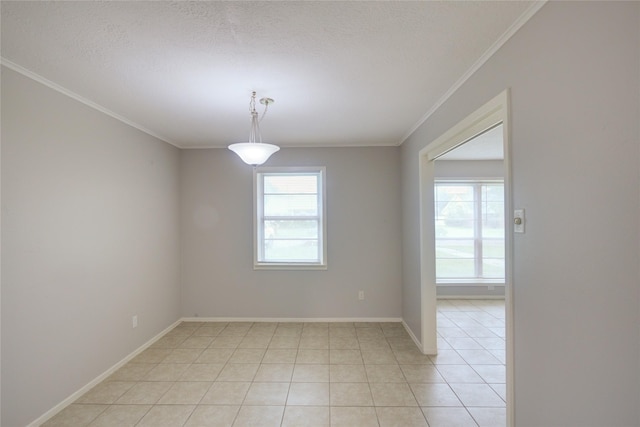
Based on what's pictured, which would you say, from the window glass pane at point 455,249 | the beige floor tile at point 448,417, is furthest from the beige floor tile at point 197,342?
the window glass pane at point 455,249

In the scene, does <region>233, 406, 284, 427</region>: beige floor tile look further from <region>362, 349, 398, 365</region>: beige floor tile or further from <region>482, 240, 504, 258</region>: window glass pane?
<region>482, 240, 504, 258</region>: window glass pane

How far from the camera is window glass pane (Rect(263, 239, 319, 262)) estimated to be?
4.05 meters

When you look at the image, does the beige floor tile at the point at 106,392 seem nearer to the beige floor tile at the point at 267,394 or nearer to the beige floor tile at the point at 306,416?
the beige floor tile at the point at 267,394

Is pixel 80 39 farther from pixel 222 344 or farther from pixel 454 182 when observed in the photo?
pixel 454 182

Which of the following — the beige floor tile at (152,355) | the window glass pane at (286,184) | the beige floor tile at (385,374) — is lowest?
the beige floor tile at (152,355)

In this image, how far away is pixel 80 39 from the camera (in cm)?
156

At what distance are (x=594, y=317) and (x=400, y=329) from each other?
2.80 metres

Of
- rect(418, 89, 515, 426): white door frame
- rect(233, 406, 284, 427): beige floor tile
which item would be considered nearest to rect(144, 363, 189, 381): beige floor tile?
rect(233, 406, 284, 427): beige floor tile

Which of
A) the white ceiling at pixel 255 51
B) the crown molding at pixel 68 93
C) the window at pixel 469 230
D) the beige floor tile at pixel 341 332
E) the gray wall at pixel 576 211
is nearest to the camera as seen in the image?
the gray wall at pixel 576 211

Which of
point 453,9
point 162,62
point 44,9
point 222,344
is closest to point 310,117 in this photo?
point 162,62

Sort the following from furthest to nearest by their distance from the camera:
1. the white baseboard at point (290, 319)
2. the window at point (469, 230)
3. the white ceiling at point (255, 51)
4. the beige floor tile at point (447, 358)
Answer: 1. the window at point (469, 230)
2. the white baseboard at point (290, 319)
3. the beige floor tile at point (447, 358)
4. the white ceiling at point (255, 51)

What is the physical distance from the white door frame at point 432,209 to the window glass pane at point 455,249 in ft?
7.86

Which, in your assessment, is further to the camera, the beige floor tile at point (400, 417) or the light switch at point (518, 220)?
the beige floor tile at point (400, 417)

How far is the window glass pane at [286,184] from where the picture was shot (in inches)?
160
